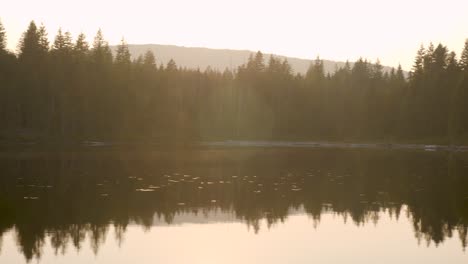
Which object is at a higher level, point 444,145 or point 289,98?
point 289,98

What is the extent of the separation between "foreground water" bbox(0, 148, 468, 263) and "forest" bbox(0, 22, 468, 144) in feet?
219

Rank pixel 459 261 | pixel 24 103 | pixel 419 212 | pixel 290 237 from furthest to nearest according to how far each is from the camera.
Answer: pixel 24 103 → pixel 419 212 → pixel 290 237 → pixel 459 261

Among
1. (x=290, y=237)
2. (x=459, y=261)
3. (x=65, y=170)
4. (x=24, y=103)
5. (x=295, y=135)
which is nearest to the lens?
(x=459, y=261)

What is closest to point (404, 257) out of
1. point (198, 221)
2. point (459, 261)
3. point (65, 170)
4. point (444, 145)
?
point (459, 261)

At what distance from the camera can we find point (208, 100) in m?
170

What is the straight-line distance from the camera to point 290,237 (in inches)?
1219

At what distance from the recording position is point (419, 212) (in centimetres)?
3906

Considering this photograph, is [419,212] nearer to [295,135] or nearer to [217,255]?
[217,255]

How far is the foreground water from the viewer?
89.0ft

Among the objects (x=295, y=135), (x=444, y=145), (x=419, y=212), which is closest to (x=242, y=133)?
(x=295, y=135)

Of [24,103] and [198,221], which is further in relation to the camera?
[24,103]

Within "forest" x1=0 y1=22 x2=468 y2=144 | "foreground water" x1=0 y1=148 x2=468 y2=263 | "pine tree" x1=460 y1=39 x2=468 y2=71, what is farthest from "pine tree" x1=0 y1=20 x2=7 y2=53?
"pine tree" x1=460 y1=39 x2=468 y2=71

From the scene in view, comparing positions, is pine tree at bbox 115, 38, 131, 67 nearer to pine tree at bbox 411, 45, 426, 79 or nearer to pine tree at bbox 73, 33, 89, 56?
pine tree at bbox 73, 33, 89, 56

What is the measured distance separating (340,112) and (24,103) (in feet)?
253
